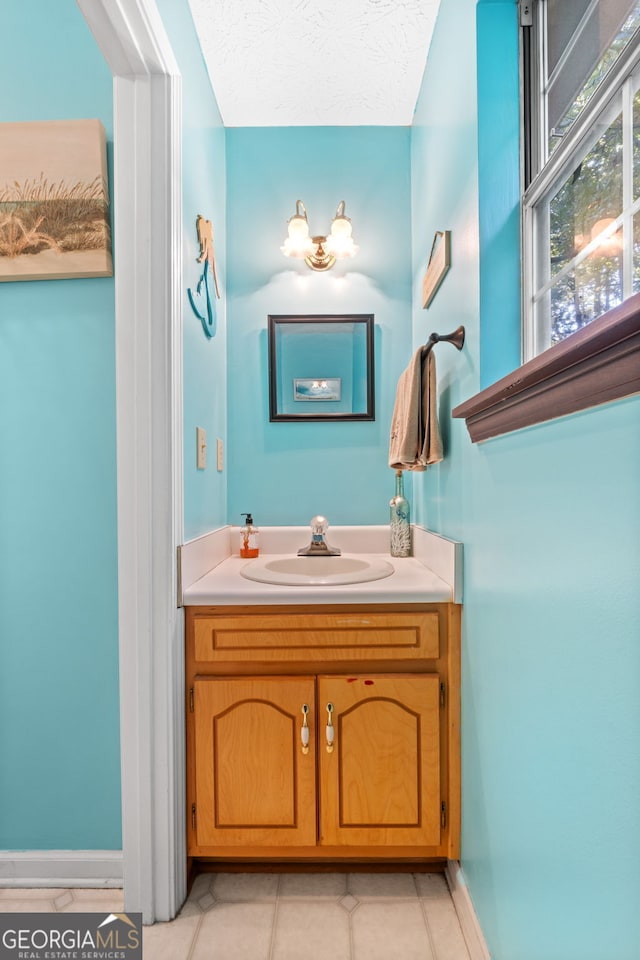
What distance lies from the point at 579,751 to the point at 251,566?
3.52 feet

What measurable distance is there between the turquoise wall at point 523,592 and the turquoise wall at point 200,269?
738 millimetres

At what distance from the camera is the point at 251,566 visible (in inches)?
62.9

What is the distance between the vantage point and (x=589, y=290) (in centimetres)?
90

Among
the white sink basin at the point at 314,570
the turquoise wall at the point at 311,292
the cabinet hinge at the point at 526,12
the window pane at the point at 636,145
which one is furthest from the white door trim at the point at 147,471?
the window pane at the point at 636,145

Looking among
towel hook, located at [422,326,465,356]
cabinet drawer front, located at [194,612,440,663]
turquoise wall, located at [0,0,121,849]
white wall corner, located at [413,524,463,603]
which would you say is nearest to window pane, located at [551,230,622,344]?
towel hook, located at [422,326,465,356]

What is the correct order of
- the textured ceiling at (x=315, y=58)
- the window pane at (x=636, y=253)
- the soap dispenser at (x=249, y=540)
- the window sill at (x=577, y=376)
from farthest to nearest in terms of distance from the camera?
the soap dispenser at (x=249, y=540)
the textured ceiling at (x=315, y=58)
the window pane at (x=636, y=253)
the window sill at (x=577, y=376)

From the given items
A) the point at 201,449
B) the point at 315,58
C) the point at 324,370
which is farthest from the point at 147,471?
the point at 315,58

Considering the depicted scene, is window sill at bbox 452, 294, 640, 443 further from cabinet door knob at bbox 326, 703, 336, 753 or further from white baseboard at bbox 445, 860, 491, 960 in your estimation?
white baseboard at bbox 445, 860, 491, 960

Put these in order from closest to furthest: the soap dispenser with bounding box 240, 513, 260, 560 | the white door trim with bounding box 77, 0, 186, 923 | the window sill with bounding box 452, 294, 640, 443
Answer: the window sill with bounding box 452, 294, 640, 443
the white door trim with bounding box 77, 0, 186, 923
the soap dispenser with bounding box 240, 513, 260, 560

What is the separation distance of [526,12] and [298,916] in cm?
224

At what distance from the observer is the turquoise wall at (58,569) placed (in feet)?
4.66

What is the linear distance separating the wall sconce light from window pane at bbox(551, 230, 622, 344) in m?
1.03

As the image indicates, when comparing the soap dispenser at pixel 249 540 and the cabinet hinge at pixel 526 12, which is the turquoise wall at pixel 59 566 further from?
the cabinet hinge at pixel 526 12

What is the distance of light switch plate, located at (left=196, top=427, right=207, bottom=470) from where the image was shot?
60.4 inches
